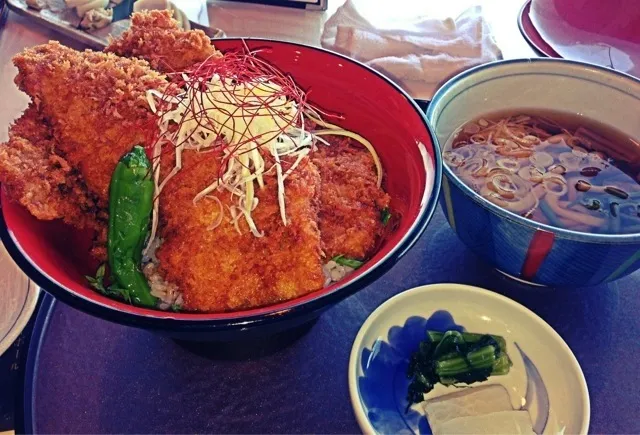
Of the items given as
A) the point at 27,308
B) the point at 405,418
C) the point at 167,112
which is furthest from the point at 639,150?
the point at 27,308

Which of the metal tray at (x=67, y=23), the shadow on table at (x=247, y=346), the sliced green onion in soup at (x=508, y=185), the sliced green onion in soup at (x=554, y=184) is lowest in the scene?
the shadow on table at (x=247, y=346)

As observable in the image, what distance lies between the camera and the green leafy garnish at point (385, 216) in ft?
3.60

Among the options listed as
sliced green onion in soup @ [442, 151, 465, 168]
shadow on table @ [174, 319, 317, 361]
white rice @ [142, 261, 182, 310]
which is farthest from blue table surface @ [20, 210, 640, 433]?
sliced green onion in soup @ [442, 151, 465, 168]

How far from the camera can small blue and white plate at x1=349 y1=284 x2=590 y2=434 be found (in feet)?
3.18

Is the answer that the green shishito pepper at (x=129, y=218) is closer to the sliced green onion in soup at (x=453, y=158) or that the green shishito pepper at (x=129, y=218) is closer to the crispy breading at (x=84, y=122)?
the crispy breading at (x=84, y=122)

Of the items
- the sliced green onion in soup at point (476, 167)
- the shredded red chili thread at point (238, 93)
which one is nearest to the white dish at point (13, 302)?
the shredded red chili thread at point (238, 93)

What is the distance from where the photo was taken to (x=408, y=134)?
1.04m

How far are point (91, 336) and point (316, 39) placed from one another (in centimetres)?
147

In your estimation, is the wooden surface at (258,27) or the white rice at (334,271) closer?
the white rice at (334,271)

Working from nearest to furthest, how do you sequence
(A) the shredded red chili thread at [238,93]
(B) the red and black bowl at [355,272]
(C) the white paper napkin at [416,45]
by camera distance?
1. (B) the red and black bowl at [355,272]
2. (A) the shredded red chili thread at [238,93]
3. (C) the white paper napkin at [416,45]

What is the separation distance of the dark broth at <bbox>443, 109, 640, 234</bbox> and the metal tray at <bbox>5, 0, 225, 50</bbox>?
3.42ft

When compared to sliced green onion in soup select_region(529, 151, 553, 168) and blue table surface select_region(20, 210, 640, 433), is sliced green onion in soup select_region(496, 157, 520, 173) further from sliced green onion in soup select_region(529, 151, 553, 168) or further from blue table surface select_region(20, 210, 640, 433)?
blue table surface select_region(20, 210, 640, 433)

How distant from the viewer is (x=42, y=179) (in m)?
0.93

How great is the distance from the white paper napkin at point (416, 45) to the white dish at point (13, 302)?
1229 millimetres
